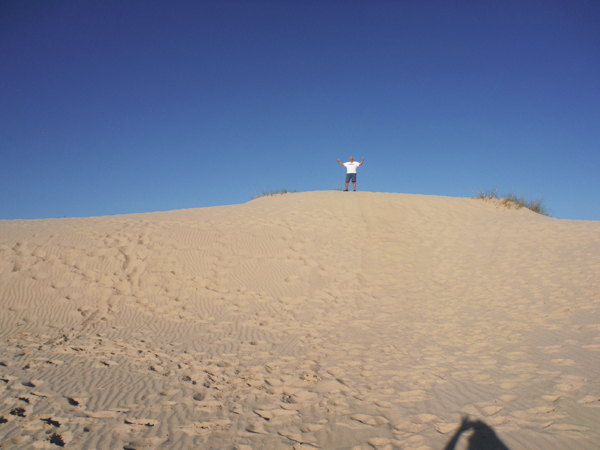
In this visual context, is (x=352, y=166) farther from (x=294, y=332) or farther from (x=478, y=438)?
(x=478, y=438)

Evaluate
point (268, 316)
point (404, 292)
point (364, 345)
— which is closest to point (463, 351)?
point (364, 345)

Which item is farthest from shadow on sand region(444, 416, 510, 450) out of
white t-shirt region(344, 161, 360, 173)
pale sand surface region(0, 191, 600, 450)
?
→ white t-shirt region(344, 161, 360, 173)

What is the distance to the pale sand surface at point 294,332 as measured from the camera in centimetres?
285

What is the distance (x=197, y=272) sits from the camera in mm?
7273

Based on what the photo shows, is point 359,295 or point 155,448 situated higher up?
point 359,295

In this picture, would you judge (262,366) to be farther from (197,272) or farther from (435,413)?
(197,272)

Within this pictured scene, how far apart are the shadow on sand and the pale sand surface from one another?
61mm

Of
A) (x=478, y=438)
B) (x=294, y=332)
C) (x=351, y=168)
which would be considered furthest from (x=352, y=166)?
(x=478, y=438)

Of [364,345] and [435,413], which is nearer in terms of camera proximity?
[435,413]

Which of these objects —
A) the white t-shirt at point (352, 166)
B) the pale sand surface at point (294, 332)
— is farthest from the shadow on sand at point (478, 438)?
the white t-shirt at point (352, 166)

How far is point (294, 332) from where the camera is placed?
17.4ft

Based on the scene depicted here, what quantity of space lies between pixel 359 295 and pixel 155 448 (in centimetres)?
490

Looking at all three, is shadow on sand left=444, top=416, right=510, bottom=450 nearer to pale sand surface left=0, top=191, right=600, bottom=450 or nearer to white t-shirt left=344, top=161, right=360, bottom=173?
pale sand surface left=0, top=191, right=600, bottom=450

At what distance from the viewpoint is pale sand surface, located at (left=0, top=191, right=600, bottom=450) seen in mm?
2846
